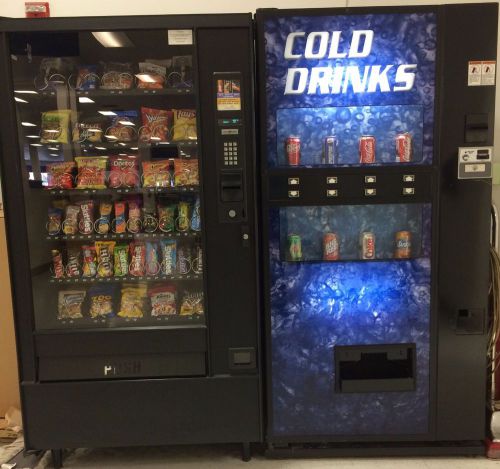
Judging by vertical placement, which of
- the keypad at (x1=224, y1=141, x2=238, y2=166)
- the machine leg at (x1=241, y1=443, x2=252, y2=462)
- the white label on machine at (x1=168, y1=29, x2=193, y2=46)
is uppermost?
the white label on machine at (x1=168, y1=29, x2=193, y2=46)

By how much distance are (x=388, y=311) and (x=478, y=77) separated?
45.1 inches

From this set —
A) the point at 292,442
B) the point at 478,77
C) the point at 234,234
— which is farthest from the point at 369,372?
the point at 478,77

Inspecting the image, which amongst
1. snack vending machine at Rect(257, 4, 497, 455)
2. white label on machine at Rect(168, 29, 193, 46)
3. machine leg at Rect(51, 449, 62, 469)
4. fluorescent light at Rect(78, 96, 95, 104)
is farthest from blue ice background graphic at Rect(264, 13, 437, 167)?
machine leg at Rect(51, 449, 62, 469)

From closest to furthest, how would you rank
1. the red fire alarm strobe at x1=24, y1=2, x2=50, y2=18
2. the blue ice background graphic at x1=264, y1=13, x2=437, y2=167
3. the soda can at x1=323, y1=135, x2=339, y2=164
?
the blue ice background graphic at x1=264, y1=13, x2=437, y2=167
the soda can at x1=323, y1=135, x2=339, y2=164
the red fire alarm strobe at x1=24, y1=2, x2=50, y2=18

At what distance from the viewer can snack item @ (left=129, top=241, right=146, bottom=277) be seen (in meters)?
2.18

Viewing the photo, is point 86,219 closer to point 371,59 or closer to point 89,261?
point 89,261

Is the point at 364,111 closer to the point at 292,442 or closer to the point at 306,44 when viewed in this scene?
the point at 306,44

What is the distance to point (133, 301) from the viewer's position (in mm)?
2240

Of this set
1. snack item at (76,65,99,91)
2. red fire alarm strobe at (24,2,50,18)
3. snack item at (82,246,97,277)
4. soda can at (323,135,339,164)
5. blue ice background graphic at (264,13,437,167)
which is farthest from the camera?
red fire alarm strobe at (24,2,50,18)

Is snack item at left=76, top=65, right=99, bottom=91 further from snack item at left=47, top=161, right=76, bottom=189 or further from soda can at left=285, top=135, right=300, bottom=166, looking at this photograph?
soda can at left=285, top=135, right=300, bottom=166

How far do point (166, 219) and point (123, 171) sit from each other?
326 millimetres

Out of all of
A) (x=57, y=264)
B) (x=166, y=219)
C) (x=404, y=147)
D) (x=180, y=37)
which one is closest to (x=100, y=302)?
(x=57, y=264)

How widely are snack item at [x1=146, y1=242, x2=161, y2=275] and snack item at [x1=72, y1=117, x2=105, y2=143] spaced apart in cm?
60

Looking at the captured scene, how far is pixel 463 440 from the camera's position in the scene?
2.14m
